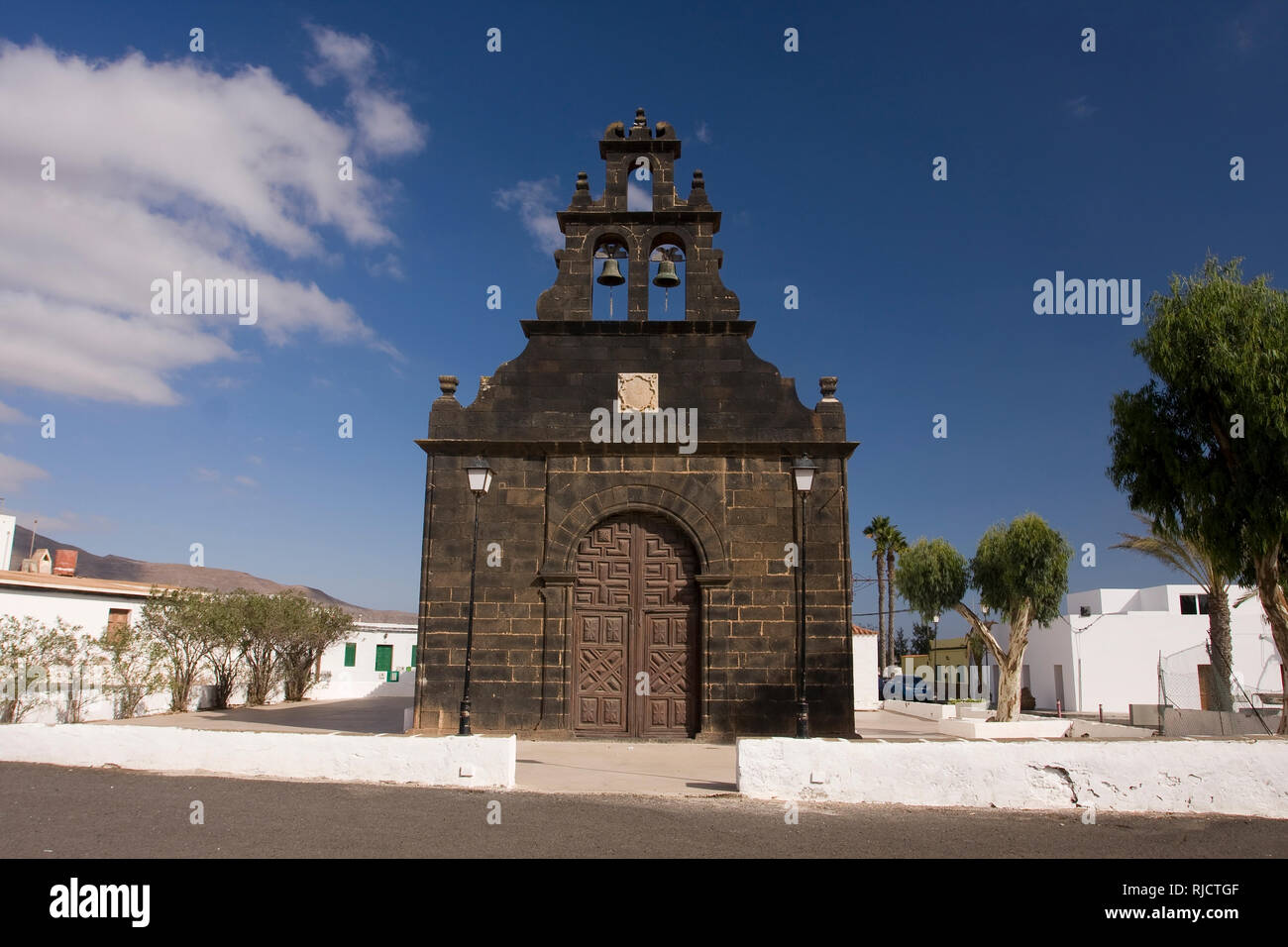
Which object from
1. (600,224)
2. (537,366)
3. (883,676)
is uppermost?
(600,224)

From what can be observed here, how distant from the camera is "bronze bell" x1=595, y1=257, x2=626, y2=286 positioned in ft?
48.8

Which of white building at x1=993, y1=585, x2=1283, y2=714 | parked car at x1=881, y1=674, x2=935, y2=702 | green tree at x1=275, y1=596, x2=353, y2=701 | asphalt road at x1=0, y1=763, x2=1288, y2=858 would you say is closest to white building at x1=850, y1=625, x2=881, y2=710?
parked car at x1=881, y1=674, x2=935, y2=702

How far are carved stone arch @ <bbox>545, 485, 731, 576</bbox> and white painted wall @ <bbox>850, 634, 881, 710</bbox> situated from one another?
1728 cm

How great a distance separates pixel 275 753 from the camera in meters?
9.74

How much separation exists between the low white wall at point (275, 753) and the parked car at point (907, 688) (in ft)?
91.2

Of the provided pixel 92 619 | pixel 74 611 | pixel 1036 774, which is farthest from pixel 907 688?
pixel 74 611

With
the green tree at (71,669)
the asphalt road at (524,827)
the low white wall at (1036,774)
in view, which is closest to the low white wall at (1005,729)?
the low white wall at (1036,774)

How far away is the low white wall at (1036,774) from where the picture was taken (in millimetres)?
8414

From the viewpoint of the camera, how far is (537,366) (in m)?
14.4
